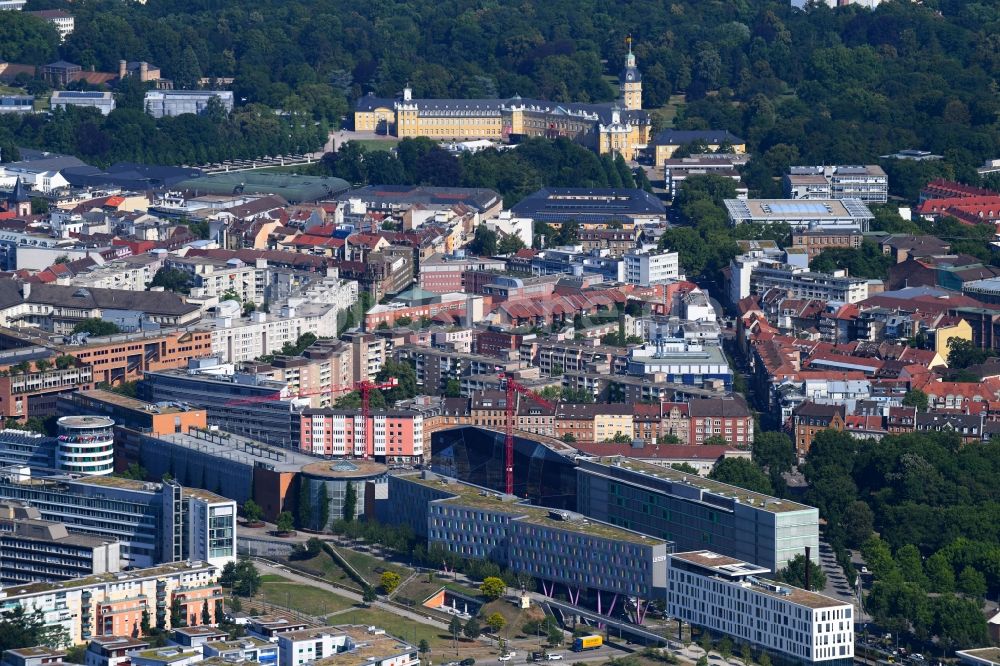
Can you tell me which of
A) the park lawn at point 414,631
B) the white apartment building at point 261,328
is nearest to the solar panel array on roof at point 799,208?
the white apartment building at point 261,328

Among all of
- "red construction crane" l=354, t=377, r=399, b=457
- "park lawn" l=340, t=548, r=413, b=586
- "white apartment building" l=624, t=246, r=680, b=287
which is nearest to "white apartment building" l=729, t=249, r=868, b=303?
"white apartment building" l=624, t=246, r=680, b=287

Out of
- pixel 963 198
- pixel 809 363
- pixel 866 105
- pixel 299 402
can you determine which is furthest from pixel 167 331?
pixel 866 105

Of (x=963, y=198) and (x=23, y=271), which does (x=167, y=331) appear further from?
(x=963, y=198)

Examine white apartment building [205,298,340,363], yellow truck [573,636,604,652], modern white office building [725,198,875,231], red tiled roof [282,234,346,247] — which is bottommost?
yellow truck [573,636,604,652]

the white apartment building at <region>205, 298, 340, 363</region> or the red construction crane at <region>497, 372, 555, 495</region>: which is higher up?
the white apartment building at <region>205, 298, 340, 363</region>

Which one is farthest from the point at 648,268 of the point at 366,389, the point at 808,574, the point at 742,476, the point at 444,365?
the point at 808,574

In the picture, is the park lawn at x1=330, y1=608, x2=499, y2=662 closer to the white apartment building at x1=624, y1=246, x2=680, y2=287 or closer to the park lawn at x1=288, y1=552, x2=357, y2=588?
the park lawn at x1=288, y1=552, x2=357, y2=588

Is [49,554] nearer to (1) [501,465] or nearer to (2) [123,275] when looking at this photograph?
(1) [501,465]

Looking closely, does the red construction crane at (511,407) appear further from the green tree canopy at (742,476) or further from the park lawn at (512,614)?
the park lawn at (512,614)
